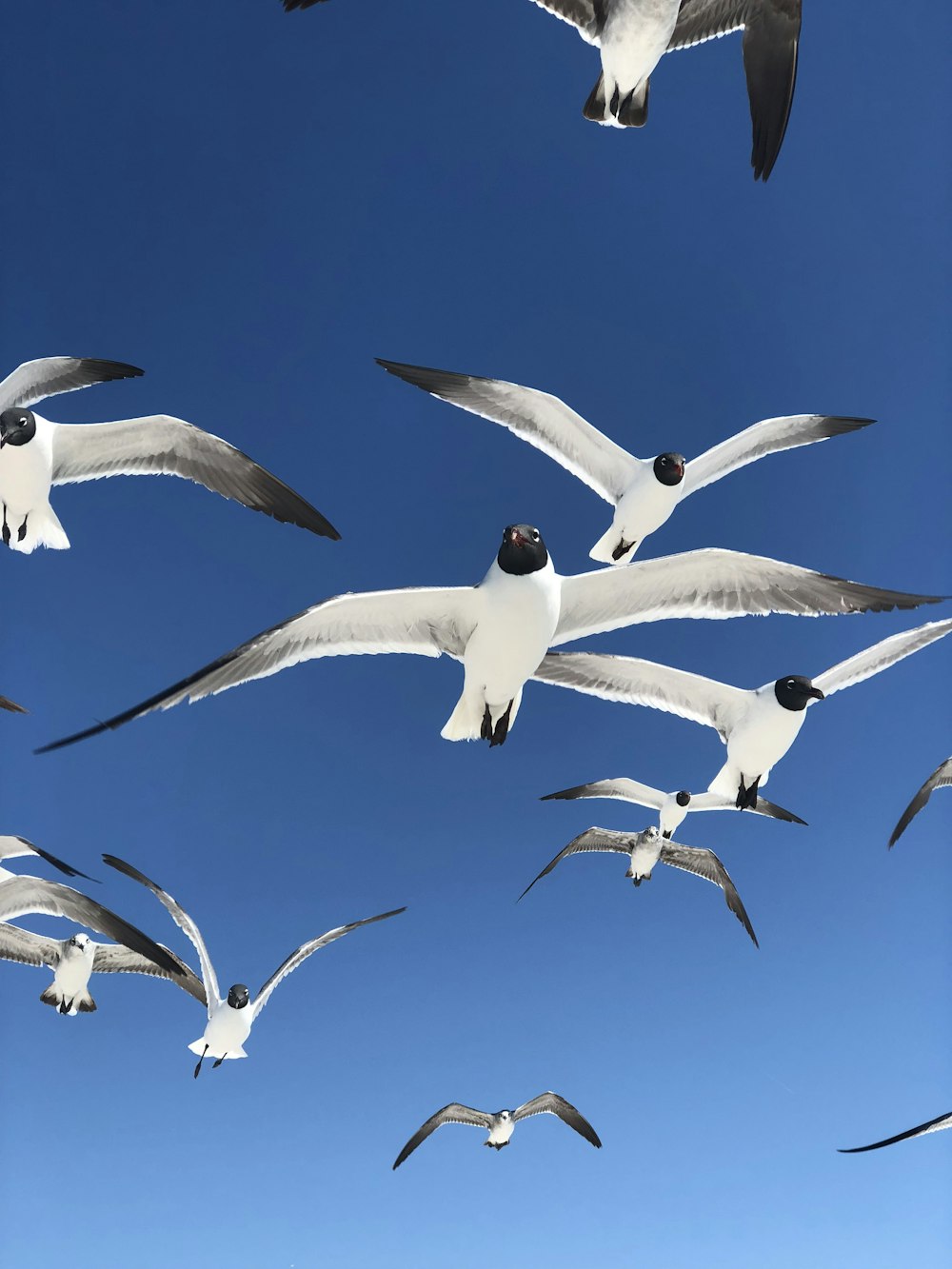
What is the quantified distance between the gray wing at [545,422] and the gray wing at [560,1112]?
9.41m

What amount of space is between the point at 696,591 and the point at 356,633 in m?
2.38

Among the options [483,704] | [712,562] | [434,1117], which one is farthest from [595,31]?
[434,1117]

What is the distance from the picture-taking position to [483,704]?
6.86 metres

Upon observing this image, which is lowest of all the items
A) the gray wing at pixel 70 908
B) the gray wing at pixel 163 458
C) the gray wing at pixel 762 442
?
the gray wing at pixel 70 908

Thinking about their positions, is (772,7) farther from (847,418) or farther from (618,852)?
(618,852)

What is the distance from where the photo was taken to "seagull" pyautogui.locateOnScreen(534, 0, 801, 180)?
239 inches

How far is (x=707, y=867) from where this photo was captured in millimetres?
13375

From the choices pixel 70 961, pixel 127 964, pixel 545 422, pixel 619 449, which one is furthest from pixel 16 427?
pixel 127 964

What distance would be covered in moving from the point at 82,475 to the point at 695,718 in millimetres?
5738

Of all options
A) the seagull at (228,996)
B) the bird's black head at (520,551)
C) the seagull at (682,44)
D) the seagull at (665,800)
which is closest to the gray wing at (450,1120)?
the seagull at (228,996)

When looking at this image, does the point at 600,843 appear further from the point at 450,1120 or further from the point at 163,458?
the point at 163,458

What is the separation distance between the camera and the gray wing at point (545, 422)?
320 inches

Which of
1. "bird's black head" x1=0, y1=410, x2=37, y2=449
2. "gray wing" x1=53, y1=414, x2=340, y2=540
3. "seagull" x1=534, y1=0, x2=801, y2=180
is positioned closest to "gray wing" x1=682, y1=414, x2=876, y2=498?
"seagull" x1=534, y1=0, x2=801, y2=180

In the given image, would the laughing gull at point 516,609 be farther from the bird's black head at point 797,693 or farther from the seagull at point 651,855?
the seagull at point 651,855
